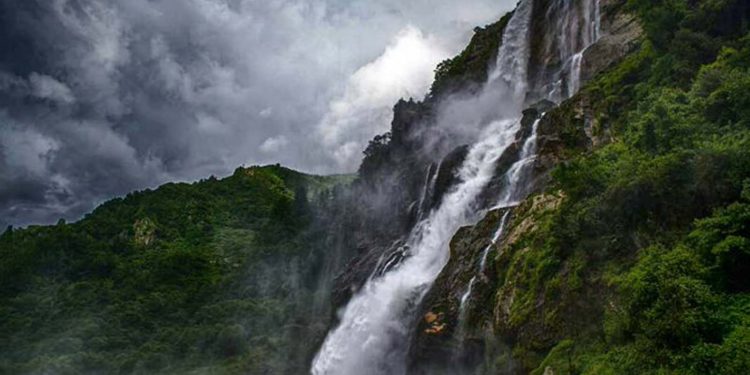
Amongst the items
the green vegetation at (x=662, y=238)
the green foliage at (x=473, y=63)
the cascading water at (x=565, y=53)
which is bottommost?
the green vegetation at (x=662, y=238)

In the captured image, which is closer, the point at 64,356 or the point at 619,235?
the point at 619,235

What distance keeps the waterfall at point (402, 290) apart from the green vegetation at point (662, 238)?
994 centimetres

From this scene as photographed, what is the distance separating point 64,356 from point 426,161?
40.5 metres

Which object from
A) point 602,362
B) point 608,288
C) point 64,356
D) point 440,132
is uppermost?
point 440,132

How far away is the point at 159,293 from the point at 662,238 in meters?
68.7

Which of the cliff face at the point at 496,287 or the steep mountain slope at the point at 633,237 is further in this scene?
the cliff face at the point at 496,287

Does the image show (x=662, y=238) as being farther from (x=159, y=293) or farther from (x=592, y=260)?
(x=159, y=293)

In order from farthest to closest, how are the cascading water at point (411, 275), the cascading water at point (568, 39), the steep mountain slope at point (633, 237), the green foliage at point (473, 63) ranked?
the green foliage at point (473, 63) → the cascading water at point (568, 39) → the cascading water at point (411, 275) → the steep mountain slope at point (633, 237)

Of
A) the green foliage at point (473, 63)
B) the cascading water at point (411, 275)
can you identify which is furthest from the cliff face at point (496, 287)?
the green foliage at point (473, 63)

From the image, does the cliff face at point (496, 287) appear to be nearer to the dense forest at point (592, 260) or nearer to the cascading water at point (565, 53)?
the dense forest at point (592, 260)

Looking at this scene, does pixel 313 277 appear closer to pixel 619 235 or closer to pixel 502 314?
pixel 502 314

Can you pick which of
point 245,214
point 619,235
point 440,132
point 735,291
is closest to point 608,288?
point 619,235

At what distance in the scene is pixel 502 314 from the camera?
22.7 metres

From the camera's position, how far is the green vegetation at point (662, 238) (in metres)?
14.0
